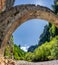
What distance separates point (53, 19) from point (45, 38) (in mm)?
27691

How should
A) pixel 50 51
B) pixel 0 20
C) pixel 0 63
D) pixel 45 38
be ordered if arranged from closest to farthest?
pixel 0 63 < pixel 0 20 < pixel 50 51 < pixel 45 38

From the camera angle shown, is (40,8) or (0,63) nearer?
(0,63)

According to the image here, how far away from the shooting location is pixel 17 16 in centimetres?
307

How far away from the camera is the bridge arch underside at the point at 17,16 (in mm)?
2971

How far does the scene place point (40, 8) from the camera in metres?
3.09

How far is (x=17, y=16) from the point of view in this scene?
→ 3068 millimetres

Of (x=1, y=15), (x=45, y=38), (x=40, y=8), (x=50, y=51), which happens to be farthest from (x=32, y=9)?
(x=45, y=38)

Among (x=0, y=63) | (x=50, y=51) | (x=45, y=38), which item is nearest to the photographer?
(x=0, y=63)

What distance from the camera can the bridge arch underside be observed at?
9.75 feet

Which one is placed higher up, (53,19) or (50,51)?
(53,19)

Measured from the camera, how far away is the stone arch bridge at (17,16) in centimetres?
297

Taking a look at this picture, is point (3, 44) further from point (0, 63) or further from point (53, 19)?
point (53, 19)

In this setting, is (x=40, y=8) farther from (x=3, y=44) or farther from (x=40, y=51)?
(x=40, y=51)

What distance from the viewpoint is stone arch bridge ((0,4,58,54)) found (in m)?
2.97
